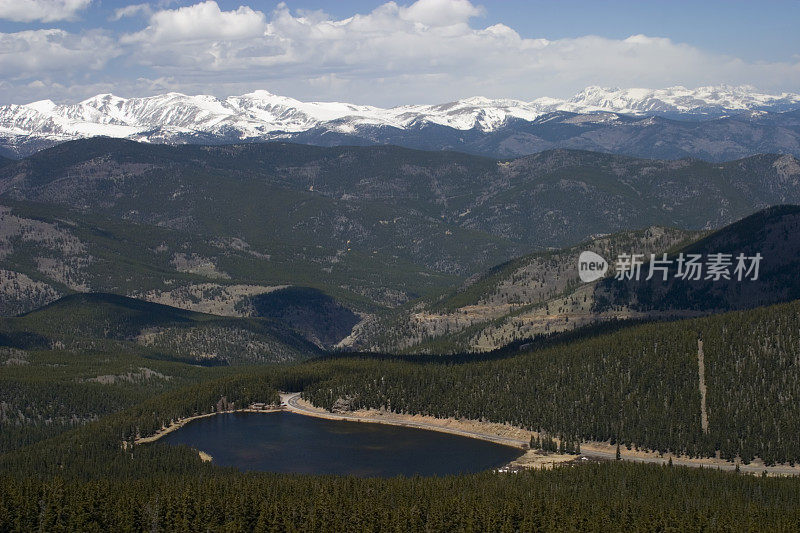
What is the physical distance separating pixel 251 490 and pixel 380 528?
32.7m

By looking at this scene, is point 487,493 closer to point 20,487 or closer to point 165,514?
point 165,514

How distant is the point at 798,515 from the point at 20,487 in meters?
146

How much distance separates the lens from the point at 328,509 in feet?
595

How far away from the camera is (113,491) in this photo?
196m

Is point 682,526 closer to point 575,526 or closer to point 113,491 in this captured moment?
point 575,526

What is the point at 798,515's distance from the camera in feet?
593

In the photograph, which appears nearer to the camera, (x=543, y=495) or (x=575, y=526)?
(x=575, y=526)

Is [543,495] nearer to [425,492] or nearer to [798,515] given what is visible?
[425,492]

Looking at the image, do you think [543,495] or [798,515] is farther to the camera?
[543,495]

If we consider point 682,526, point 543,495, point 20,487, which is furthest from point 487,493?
point 20,487

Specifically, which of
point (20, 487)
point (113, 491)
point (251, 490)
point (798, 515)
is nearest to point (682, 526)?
point (798, 515)

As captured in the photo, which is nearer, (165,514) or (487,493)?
(165,514)

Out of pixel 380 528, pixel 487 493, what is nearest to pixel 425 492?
pixel 487 493

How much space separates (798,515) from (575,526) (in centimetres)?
4219
